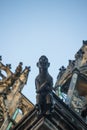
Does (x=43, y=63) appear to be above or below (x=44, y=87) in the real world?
above

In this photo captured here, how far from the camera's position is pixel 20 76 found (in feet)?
47.3

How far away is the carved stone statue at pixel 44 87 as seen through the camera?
650 cm

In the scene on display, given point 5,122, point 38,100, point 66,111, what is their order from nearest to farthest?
point 38,100
point 66,111
point 5,122

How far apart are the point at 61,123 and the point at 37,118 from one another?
21.1 inches

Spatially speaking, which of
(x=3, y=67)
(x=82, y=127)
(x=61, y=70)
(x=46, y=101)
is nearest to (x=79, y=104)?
(x=61, y=70)

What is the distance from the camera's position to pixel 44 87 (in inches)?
259

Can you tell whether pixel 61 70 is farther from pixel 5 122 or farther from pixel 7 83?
pixel 5 122

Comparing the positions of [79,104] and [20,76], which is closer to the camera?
[79,104]

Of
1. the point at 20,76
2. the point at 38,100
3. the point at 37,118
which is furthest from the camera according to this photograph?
the point at 20,76

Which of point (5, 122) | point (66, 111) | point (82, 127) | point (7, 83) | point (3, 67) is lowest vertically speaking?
point (82, 127)

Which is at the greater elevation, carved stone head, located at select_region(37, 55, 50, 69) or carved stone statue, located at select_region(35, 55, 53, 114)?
carved stone head, located at select_region(37, 55, 50, 69)

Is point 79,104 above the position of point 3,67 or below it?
below

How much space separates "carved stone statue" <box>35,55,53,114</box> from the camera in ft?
21.3

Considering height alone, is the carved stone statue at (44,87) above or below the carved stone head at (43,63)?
below
